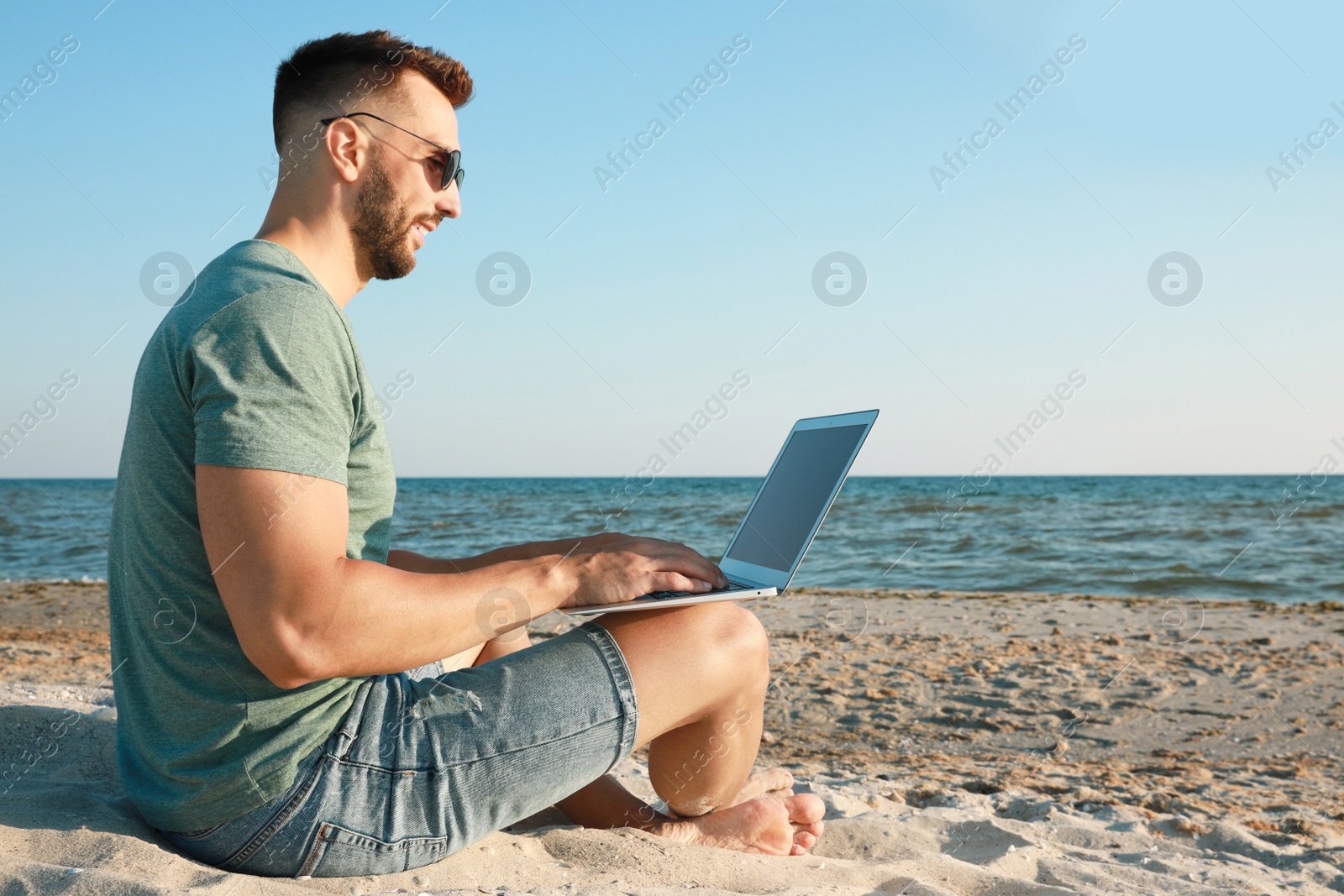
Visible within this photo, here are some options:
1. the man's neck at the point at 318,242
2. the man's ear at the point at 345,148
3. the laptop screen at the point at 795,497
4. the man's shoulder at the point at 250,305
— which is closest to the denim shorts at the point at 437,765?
the laptop screen at the point at 795,497

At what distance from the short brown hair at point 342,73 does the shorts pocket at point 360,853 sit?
1431 mm

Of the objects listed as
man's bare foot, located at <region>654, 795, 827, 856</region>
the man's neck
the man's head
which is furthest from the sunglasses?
man's bare foot, located at <region>654, 795, 827, 856</region>

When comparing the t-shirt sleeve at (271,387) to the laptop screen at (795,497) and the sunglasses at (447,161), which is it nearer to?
the sunglasses at (447,161)

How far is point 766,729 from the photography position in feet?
14.6

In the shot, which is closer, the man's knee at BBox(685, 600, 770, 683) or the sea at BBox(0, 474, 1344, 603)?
the man's knee at BBox(685, 600, 770, 683)

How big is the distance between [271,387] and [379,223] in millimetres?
602

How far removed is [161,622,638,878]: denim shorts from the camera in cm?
166

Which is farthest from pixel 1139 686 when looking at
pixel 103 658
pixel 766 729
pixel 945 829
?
pixel 103 658

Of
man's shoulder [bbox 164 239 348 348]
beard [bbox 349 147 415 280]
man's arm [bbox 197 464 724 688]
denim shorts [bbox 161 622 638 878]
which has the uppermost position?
beard [bbox 349 147 415 280]

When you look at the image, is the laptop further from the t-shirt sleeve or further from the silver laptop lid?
the t-shirt sleeve

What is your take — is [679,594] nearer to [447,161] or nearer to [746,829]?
[746,829]

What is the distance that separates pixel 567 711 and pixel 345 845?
0.46 metres

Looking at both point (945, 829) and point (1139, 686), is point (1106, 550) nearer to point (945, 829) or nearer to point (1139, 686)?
point (1139, 686)

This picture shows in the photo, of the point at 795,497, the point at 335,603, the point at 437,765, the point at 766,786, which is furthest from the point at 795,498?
the point at 335,603
